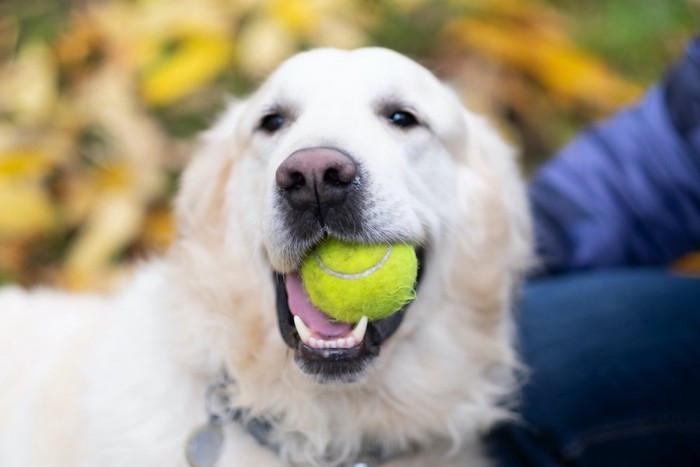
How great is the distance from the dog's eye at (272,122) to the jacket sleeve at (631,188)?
1246mm

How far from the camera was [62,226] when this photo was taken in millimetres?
3846

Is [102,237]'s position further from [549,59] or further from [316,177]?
[549,59]

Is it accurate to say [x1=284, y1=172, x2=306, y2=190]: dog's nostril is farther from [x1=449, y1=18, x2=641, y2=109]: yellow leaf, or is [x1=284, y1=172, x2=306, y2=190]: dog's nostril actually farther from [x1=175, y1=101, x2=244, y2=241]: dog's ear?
[x1=449, y1=18, x2=641, y2=109]: yellow leaf

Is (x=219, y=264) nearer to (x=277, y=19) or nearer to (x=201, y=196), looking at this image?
(x=201, y=196)

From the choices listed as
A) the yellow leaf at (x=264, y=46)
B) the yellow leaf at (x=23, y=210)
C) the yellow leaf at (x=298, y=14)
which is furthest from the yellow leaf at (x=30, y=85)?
the yellow leaf at (x=298, y=14)

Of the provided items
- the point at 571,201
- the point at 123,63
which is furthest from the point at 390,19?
the point at 571,201

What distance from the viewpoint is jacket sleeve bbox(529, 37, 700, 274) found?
9.28 ft

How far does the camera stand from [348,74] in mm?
2160

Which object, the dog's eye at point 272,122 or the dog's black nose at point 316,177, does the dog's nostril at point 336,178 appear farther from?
the dog's eye at point 272,122

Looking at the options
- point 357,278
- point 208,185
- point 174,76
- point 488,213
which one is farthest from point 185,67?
point 357,278

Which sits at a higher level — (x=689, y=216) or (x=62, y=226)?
(x=689, y=216)

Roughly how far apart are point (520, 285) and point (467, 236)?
29 cm

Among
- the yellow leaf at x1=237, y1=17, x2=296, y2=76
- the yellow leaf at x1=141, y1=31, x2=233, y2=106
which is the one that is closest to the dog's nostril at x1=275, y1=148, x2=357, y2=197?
the yellow leaf at x1=237, y1=17, x2=296, y2=76

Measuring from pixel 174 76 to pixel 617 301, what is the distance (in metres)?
2.42
